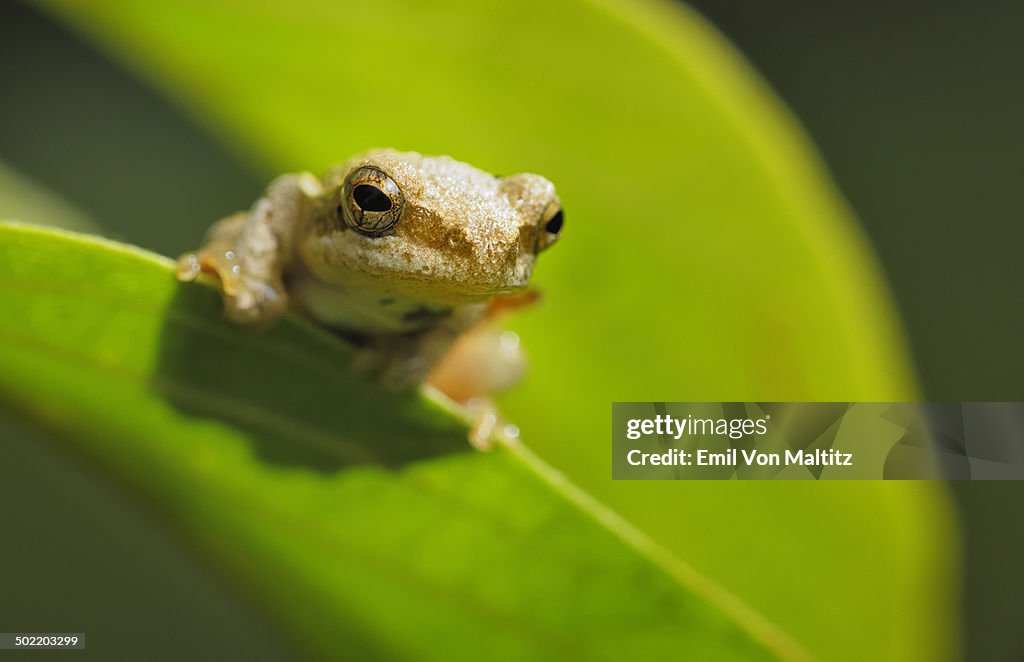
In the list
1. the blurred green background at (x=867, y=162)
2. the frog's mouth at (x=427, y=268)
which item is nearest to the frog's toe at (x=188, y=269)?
the frog's mouth at (x=427, y=268)

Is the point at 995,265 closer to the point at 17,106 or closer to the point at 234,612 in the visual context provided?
the point at 234,612

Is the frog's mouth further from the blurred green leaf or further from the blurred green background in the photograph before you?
the blurred green background

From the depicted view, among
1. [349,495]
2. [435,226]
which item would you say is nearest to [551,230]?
[435,226]

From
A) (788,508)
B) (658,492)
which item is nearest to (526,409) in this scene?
(658,492)

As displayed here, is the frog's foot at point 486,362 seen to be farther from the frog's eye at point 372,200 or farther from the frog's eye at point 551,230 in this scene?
the frog's eye at point 372,200

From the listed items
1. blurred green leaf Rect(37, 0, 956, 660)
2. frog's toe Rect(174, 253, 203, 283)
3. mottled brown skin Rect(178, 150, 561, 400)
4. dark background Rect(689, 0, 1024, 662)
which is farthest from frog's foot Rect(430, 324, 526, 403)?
dark background Rect(689, 0, 1024, 662)

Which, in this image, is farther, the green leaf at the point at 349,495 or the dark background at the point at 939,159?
the dark background at the point at 939,159

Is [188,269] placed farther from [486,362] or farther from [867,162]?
[867,162]

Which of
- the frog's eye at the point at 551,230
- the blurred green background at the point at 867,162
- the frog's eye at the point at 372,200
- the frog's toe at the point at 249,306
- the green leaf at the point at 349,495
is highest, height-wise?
the blurred green background at the point at 867,162

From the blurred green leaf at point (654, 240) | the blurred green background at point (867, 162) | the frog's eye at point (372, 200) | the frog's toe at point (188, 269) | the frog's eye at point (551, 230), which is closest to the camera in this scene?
the frog's toe at point (188, 269)
